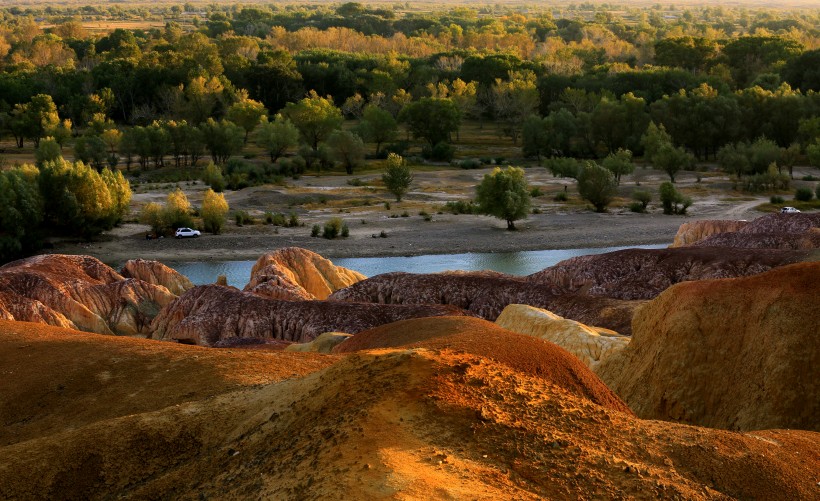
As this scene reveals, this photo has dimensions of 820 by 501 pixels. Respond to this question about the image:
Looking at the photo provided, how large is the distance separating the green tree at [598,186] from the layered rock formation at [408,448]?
71497mm

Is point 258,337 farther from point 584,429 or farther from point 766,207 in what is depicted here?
point 766,207

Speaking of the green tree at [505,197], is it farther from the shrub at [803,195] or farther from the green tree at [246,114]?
the green tree at [246,114]

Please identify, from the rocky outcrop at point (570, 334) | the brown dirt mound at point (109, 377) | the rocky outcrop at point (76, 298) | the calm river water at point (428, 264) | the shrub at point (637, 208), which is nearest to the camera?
the brown dirt mound at point (109, 377)

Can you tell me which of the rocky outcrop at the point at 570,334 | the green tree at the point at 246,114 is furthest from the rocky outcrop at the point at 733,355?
the green tree at the point at 246,114

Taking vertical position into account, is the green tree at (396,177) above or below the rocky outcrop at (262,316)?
below

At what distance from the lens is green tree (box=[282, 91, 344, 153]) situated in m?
120

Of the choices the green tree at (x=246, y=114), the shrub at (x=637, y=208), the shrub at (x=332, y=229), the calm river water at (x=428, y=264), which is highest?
the green tree at (x=246, y=114)

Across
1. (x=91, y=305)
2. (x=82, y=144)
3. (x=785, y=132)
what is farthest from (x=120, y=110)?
(x=91, y=305)

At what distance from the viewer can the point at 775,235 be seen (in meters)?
57.2

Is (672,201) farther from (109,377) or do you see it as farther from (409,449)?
(409,449)

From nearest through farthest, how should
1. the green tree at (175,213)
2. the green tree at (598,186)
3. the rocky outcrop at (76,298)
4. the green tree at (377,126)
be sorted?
1. the rocky outcrop at (76,298)
2. the green tree at (175,213)
3. the green tree at (598,186)
4. the green tree at (377,126)

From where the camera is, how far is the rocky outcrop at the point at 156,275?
188 ft

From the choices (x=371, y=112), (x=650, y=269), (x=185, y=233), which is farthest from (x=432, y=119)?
(x=650, y=269)

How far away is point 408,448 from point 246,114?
366 ft
